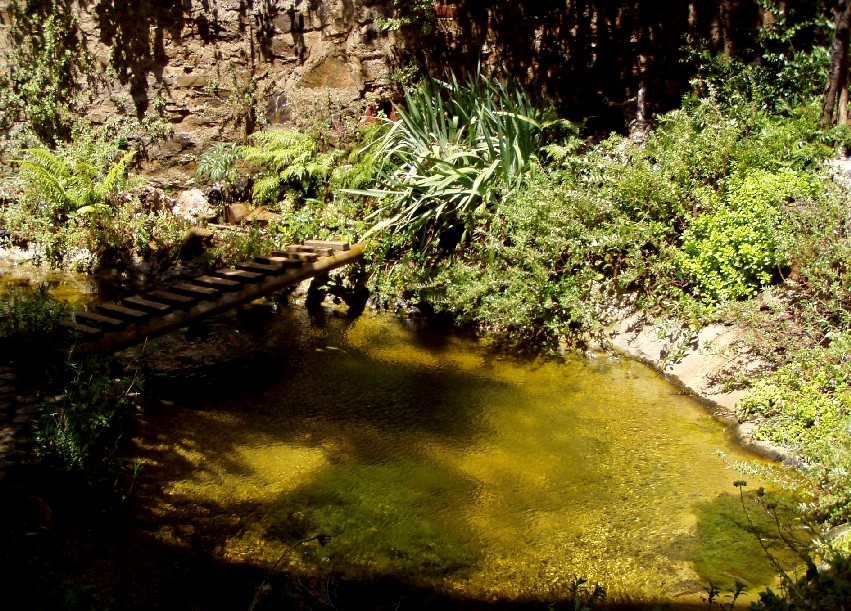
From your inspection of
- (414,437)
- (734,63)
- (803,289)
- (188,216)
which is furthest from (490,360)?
(188,216)

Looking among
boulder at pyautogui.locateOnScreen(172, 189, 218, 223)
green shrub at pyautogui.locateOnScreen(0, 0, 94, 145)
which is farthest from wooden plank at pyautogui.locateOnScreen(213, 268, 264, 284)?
green shrub at pyautogui.locateOnScreen(0, 0, 94, 145)

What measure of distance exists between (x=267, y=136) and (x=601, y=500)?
20.3ft

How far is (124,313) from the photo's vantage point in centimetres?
496

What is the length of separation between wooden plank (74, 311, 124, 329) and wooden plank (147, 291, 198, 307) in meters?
0.44

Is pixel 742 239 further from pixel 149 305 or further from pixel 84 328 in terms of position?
pixel 84 328

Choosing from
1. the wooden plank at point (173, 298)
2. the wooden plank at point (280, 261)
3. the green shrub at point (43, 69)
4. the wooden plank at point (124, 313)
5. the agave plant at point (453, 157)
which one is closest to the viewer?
the wooden plank at point (124, 313)

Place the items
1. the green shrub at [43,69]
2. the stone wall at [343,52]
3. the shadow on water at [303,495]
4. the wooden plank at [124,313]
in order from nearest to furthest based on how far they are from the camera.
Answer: the shadow on water at [303,495]
the wooden plank at [124,313]
the stone wall at [343,52]
the green shrub at [43,69]

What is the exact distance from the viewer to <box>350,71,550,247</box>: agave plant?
6.71 metres

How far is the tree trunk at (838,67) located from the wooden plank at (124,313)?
237 inches

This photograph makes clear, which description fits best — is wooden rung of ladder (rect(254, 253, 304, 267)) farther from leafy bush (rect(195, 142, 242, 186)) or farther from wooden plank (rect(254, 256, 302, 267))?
leafy bush (rect(195, 142, 242, 186))

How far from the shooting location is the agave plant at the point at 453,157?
6715mm

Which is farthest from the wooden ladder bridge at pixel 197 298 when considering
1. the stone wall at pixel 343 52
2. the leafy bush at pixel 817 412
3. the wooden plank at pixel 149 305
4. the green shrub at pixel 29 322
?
the leafy bush at pixel 817 412

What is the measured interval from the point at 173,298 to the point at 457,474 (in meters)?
2.65

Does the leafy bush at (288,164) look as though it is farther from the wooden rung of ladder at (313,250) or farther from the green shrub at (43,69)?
the green shrub at (43,69)
